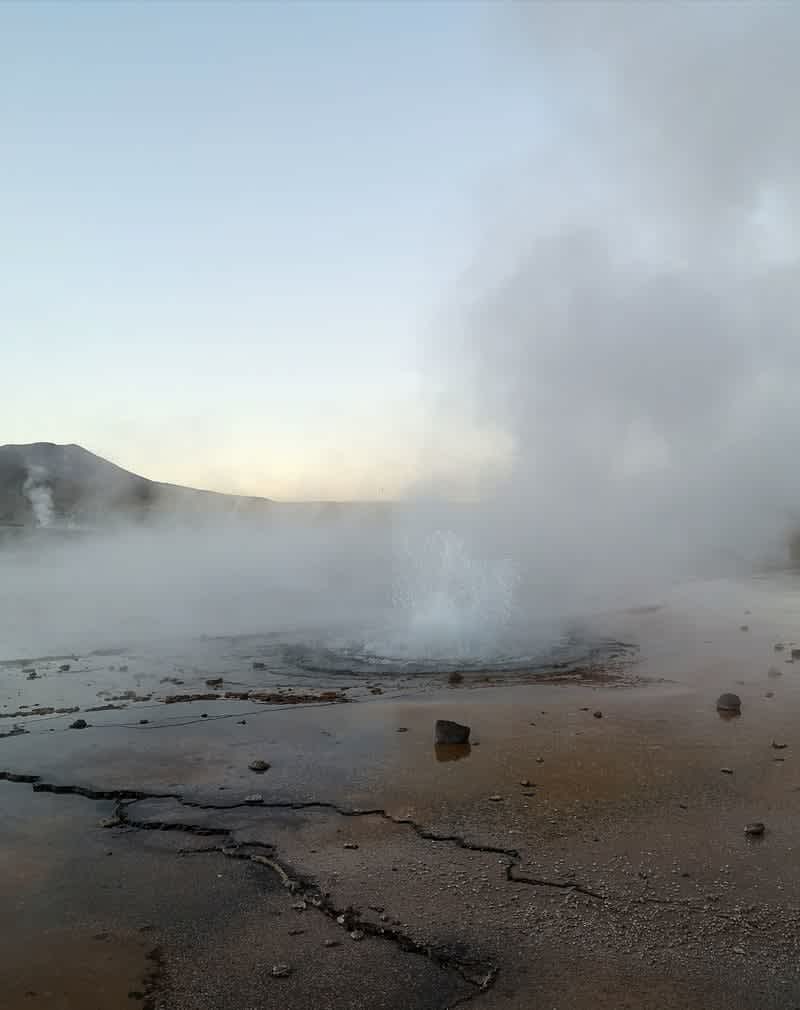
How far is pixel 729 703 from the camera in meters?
7.45

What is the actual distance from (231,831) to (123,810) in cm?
90

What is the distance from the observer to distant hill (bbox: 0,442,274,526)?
46.3 m

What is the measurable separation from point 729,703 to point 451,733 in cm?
302

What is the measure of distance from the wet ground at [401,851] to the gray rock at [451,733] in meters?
0.14

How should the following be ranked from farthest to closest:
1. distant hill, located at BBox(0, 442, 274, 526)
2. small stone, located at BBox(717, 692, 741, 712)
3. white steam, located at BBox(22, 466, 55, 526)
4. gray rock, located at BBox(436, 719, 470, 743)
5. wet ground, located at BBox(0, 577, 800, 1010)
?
1. distant hill, located at BBox(0, 442, 274, 526)
2. white steam, located at BBox(22, 466, 55, 526)
3. small stone, located at BBox(717, 692, 741, 712)
4. gray rock, located at BBox(436, 719, 470, 743)
5. wet ground, located at BBox(0, 577, 800, 1010)

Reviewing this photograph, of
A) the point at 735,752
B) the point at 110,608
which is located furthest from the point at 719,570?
the point at 735,752

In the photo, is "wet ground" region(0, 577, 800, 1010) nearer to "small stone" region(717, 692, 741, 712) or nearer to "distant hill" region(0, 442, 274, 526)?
"small stone" region(717, 692, 741, 712)

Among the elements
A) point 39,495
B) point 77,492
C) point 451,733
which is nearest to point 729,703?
point 451,733

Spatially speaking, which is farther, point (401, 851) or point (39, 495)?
point (39, 495)

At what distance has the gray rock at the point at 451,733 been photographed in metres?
6.44

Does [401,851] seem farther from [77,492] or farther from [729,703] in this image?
[77,492]

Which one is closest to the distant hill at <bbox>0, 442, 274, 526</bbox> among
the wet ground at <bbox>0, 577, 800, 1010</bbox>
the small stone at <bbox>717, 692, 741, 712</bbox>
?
the wet ground at <bbox>0, 577, 800, 1010</bbox>

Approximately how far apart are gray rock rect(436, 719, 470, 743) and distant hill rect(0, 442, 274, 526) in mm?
38543

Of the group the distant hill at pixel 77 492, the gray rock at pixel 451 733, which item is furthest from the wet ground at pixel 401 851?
Answer: the distant hill at pixel 77 492
